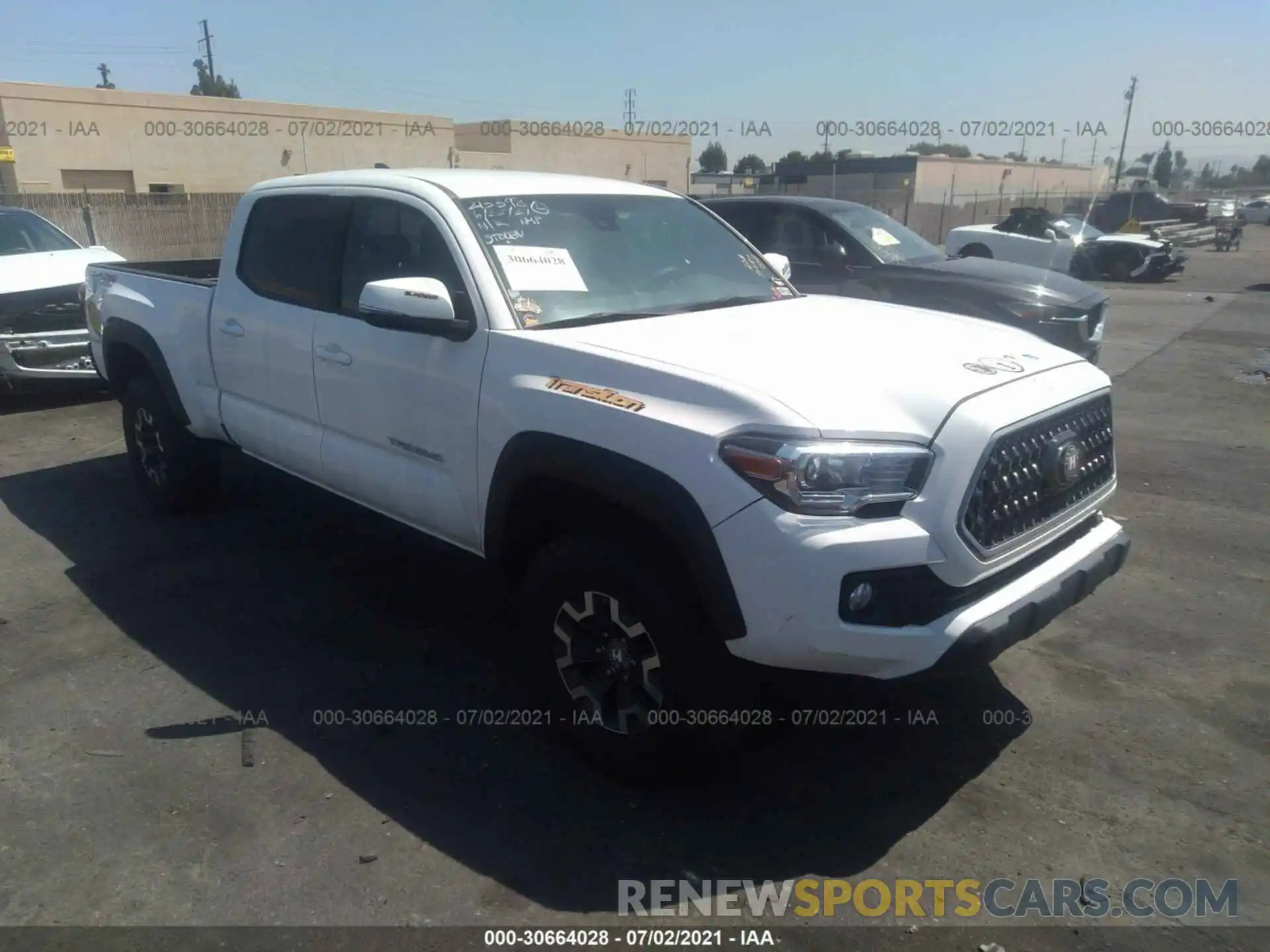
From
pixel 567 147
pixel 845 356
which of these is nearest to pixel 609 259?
pixel 845 356

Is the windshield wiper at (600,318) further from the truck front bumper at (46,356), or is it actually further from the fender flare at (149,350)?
the truck front bumper at (46,356)

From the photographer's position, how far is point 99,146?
35.5m

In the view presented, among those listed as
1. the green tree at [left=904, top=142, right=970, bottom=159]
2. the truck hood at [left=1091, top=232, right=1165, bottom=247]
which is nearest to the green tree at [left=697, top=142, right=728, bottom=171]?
the green tree at [left=904, top=142, right=970, bottom=159]

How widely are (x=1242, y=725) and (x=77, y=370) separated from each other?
909cm

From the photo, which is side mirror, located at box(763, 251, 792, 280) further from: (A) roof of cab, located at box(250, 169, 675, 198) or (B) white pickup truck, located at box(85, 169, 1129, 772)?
(A) roof of cab, located at box(250, 169, 675, 198)

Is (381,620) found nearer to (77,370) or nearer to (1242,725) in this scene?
(1242,725)

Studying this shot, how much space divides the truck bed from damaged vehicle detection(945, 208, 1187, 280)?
35.9ft

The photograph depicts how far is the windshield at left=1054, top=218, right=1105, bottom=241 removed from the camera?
19031 mm

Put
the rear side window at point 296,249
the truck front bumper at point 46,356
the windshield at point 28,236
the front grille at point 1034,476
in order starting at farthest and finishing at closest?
the windshield at point 28,236 < the truck front bumper at point 46,356 < the rear side window at point 296,249 < the front grille at point 1034,476

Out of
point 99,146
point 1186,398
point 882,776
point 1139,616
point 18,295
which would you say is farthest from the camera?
point 99,146

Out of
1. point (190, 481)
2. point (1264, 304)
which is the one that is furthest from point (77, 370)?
point (1264, 304)

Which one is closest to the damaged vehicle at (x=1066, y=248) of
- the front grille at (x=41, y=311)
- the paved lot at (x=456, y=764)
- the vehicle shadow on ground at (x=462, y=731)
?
the paved lot at (x=456, y=764)

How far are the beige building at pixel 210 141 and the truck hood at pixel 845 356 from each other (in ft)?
93.5

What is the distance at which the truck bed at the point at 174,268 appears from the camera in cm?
609
